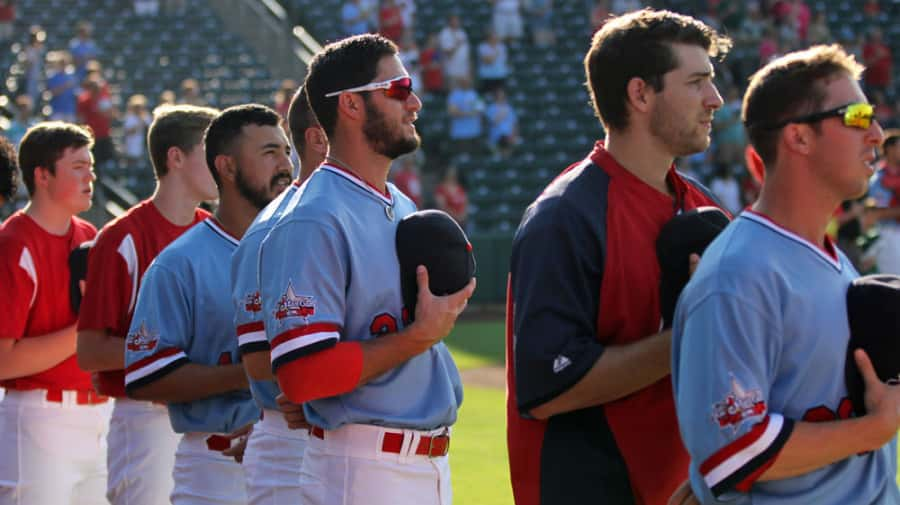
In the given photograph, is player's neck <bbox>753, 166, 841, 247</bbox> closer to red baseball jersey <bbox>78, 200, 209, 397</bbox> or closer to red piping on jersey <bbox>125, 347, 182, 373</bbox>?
red piping on jersey <bbox>125, 347, 182, 373</bbox>

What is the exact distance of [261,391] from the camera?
4.73 m

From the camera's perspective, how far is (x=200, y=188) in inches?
233

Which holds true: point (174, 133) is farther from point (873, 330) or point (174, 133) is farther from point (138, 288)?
point (873, 330)

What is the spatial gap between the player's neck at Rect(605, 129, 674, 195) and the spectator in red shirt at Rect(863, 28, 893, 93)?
22.9m

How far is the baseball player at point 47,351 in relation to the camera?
5.96m

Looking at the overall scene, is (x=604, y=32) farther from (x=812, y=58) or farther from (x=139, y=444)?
(x=139, y=444)

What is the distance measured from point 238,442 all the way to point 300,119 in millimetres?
1315

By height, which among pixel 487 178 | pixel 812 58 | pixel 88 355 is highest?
pixel 812 58

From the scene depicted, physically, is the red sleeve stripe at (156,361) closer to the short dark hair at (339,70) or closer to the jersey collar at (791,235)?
the short dark hair at (339,70)

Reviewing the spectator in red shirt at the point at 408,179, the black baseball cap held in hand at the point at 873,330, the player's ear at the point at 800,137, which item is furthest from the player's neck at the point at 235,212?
the spectator in red shirt at the point at 408,179

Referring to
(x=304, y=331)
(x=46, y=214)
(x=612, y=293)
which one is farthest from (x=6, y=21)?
(x=612, y=293)

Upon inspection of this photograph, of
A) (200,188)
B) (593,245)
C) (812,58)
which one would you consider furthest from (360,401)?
(200,188)

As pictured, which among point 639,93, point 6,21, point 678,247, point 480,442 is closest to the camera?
point 678,247

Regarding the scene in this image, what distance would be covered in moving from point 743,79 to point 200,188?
2055cm
